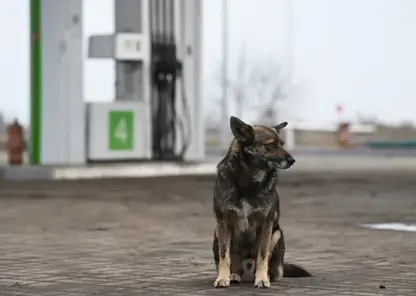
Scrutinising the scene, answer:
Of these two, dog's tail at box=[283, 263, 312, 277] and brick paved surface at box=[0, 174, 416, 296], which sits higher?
dog's tail at box=[283, 263, 312, 277]

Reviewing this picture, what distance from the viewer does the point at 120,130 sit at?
27406 millimetres

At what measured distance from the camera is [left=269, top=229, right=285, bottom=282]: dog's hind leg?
8273mm

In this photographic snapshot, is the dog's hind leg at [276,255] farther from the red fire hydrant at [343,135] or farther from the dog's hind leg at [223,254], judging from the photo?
the red fire hydrant at [343,135]

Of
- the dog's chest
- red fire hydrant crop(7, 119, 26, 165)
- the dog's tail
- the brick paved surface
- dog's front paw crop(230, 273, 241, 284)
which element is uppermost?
the dog's chest

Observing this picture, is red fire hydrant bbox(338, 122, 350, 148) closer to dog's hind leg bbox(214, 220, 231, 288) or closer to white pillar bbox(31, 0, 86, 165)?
white pillar bbox(31, 0, 86, 165)

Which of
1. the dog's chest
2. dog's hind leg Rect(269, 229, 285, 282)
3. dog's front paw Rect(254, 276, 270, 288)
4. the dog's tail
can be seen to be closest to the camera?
the dog's chest

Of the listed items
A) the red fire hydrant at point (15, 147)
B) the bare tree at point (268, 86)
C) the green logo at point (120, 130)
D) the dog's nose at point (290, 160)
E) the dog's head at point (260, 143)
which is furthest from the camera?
the bare tree at point (268, 86)

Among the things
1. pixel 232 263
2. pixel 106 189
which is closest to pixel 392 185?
pixel 106 189

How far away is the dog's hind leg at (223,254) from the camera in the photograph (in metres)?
8.04

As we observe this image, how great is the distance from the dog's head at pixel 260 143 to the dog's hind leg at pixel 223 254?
56 centimetres

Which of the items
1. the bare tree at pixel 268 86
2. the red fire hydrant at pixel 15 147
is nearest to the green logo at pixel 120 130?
the red fire hydrant at pixel 15 147

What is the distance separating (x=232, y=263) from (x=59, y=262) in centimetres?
241

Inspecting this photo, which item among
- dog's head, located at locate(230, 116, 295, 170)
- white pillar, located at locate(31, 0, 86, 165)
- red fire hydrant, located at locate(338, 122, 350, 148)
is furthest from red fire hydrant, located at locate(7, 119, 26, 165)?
red fire hydrant, located at locate(338, 122, 350, 148)

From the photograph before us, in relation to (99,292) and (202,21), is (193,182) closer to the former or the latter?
(202,21)
